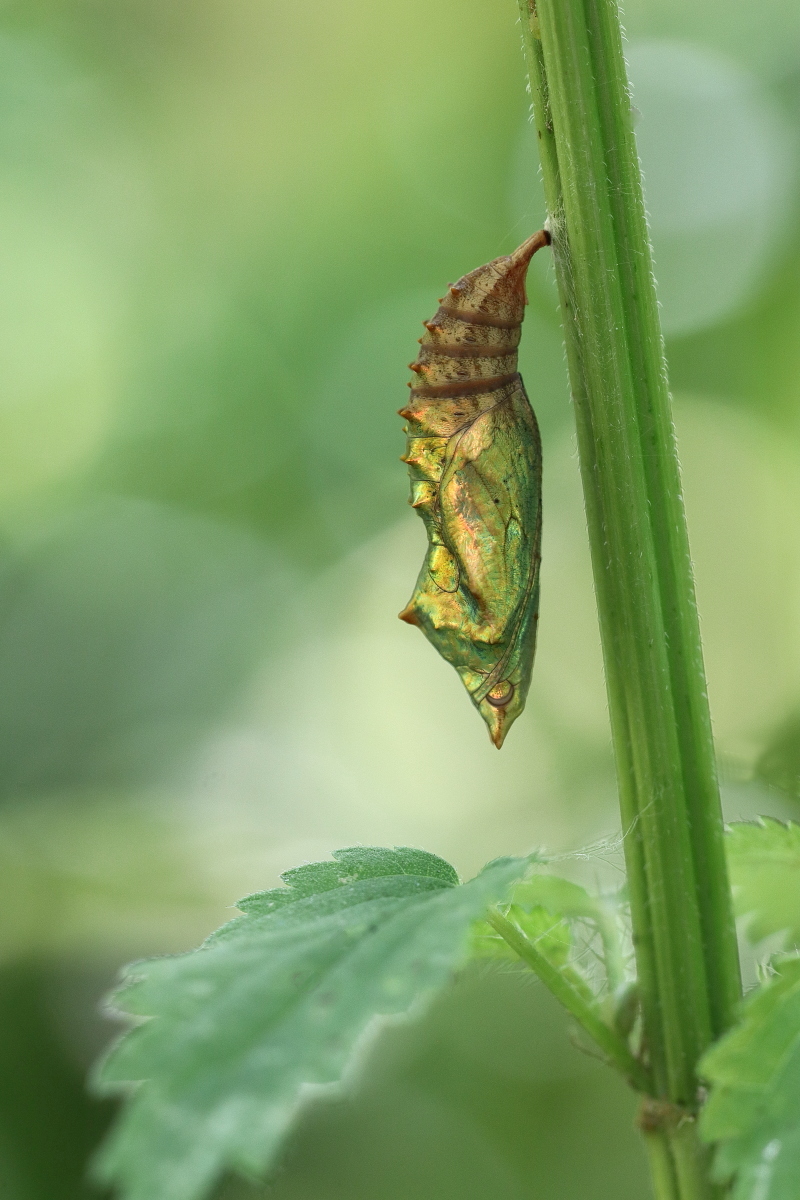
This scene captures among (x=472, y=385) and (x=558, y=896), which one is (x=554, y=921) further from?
(x=472, y=385)

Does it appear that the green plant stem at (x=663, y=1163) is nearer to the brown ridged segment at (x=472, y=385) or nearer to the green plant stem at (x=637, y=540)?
the green plant stem at (x=637, y=540)

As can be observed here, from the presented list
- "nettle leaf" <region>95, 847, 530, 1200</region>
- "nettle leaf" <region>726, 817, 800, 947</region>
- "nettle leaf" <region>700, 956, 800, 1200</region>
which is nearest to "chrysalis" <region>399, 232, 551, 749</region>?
"nettle leaf" <region>726, 817, 800, 947</region>

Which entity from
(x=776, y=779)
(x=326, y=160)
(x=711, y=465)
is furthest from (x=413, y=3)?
(x=776, y=779)

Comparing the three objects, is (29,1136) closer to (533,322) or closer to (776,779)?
(776,779)

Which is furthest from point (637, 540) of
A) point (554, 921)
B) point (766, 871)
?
point (554, 921)

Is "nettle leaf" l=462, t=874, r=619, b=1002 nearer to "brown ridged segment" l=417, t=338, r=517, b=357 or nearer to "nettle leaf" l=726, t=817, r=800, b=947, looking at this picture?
"nettle leaf" l=726, t=817, r=800, b=947

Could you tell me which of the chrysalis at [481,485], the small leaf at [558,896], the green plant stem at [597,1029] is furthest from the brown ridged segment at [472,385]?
the green plant stem at [597,1029]
